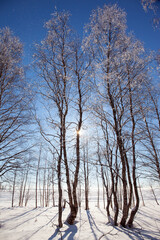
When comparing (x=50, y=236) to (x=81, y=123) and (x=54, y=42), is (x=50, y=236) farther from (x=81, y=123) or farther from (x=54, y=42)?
(x=54, y=42)

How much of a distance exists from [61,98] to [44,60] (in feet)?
7.94

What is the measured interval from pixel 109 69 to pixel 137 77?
1383mm

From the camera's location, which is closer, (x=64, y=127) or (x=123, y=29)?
(x=123, y=29)

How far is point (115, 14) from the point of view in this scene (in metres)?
6.03

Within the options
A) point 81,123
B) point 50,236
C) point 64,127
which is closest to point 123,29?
point 81,123

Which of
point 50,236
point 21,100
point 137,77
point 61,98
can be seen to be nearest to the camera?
point 50,236

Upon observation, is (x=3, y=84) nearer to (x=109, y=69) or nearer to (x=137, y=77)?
(x=109, y=69)

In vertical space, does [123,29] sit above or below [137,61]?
above

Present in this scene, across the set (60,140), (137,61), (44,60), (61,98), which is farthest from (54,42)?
(60,140)

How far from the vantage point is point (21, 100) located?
6.39 m

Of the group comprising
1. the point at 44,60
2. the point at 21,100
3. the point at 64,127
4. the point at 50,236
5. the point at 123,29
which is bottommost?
the point at 50,236

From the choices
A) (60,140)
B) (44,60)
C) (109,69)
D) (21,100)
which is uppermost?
(44,60)

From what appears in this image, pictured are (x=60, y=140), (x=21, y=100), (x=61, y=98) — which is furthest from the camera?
(x=61, y=98)

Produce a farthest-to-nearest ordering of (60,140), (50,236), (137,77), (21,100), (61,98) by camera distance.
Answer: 1. (61,98)
2. (60,140)
3. (21,100)
4. (137,77)
5. (50,236)
